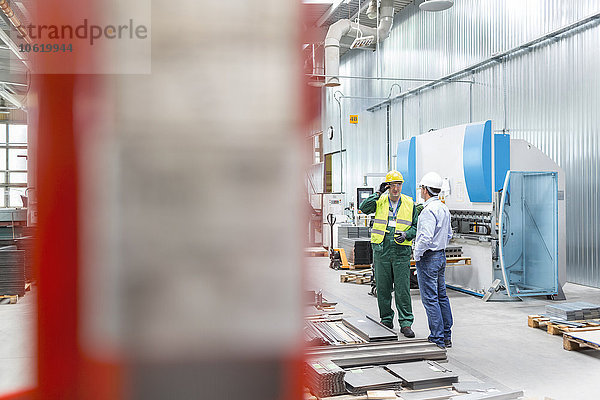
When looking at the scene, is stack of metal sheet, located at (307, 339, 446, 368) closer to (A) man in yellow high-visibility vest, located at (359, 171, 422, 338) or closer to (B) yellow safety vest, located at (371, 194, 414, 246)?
(A) man in yellow high-visibility vest, located at (359, 171, 422, 338)

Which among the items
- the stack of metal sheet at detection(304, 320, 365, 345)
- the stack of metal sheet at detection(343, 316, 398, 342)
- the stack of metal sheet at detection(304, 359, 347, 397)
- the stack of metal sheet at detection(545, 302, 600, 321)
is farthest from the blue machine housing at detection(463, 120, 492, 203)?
the stack of metal sheet at detection(304, 359, 347, 397)

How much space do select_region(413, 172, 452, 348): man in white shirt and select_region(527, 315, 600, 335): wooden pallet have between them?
1339mm

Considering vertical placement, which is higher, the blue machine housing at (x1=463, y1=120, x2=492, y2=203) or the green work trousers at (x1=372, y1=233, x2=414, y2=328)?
the blue machine housing at (x1=463, y1=120, x2=492, y2=203)

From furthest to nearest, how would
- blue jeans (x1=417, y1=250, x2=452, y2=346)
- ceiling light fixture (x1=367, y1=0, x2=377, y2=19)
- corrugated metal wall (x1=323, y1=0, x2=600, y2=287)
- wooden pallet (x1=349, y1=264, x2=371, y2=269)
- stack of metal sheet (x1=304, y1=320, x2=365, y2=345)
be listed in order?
ceiling light fixture (x1=367, y1=0, x2=377, y2=19)
wooden pallet (x1=349, y1=264, x2=371, y2=269)
corrugated metal wall (x1=323, y1=0, x2=600, y2=287)
blue jeans (x1=417, y1=250, x2=452, y2=346)
stack of metal sheet (x1=304, y1=320, x2=365, y2=345)

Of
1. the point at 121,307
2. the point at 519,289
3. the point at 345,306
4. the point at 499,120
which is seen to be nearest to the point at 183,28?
the point at 121,307

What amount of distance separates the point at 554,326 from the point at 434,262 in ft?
5.82

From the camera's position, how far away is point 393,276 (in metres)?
5.79

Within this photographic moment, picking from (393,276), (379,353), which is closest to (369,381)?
(379,353)

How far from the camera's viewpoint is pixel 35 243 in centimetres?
62

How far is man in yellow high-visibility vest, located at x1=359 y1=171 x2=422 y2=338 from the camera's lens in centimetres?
562

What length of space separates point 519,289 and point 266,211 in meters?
7.94

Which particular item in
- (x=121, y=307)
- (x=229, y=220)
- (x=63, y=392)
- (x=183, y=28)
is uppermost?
(x=183, y=28)

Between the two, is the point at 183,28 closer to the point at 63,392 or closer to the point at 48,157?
the point at 48,157

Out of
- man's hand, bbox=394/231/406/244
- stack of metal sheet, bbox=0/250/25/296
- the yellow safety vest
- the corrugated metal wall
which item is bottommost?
stack of metal sheet, bbox=0/250/25/296
